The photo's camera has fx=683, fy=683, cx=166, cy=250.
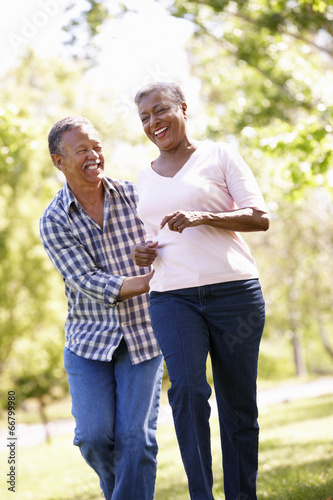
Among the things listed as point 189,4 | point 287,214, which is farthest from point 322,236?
point 189,4

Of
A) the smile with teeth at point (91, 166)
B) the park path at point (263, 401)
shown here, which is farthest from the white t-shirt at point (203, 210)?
the park path at point (263, 401)

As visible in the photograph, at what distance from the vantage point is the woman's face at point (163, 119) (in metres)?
3.71

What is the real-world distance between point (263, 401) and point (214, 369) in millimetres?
18835

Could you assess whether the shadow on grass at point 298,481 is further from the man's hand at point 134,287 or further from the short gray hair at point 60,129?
the short gray hair at point 60,129

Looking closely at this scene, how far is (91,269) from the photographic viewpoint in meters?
4.04

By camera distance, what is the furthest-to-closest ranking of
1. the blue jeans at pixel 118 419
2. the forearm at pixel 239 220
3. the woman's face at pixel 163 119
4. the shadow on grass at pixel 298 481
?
the shadow on grass at pixel 298 481 < the blue jeans at pixel 118 419 < the woman's face at pixel 163 119 < the forearm at pixel 239 220

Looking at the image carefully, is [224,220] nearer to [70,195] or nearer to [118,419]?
[70,195]

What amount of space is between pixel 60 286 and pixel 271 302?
23.3 ft

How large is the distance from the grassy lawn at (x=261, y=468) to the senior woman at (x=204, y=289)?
3.48ft

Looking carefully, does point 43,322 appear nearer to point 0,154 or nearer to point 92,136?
point 0,154

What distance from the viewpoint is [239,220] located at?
3.42 metres

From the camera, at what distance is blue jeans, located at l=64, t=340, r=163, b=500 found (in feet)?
12.5

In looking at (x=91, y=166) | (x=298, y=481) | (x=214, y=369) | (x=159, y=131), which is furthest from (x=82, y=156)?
(x=298, y=481)

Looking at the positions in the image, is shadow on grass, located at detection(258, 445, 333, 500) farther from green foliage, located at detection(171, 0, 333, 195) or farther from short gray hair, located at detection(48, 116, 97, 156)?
green foliage, located at detection(171, 0, 333, 195)
